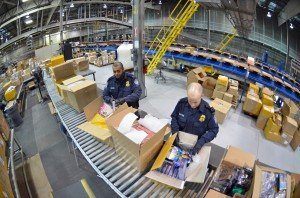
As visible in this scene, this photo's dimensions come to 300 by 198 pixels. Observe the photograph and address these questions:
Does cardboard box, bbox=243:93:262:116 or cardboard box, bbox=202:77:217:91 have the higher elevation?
cardboard box, bbox=202:77:217:91

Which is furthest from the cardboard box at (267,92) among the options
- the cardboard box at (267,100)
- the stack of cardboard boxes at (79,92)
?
the stack of cardboard boxes at (79,92)

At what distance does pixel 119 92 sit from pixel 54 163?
2.05 meters

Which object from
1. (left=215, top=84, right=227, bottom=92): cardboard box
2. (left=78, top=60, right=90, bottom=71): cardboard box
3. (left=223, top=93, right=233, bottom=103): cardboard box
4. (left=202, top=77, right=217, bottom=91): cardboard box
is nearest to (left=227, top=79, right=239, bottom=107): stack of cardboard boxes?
(left=223, top=93, right=233, bottom=103): cardboard box

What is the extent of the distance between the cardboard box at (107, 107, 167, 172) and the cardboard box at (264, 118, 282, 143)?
3.61 metres

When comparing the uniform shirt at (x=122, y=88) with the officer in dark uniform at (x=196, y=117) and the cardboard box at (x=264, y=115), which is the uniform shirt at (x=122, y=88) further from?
the cardboard box at (x=264, y=115)

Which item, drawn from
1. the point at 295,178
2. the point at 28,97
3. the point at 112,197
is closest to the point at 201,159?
the point at 295,178

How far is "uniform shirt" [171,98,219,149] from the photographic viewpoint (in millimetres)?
2775

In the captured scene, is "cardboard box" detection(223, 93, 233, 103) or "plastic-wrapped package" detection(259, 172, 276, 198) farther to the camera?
"cardboard box" detection(223, 93, 233, 103)

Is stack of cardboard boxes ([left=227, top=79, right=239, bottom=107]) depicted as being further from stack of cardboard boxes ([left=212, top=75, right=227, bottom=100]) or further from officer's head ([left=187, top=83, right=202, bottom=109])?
officer's head ([left=187, top=83, right=202, bottom=109])

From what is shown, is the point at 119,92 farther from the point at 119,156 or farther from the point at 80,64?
the point at 80,64

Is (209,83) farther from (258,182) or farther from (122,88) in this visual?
(258,182)

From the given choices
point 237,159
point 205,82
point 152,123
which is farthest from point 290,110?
point 152,123

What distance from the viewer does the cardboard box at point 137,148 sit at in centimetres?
214

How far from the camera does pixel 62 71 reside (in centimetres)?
511
